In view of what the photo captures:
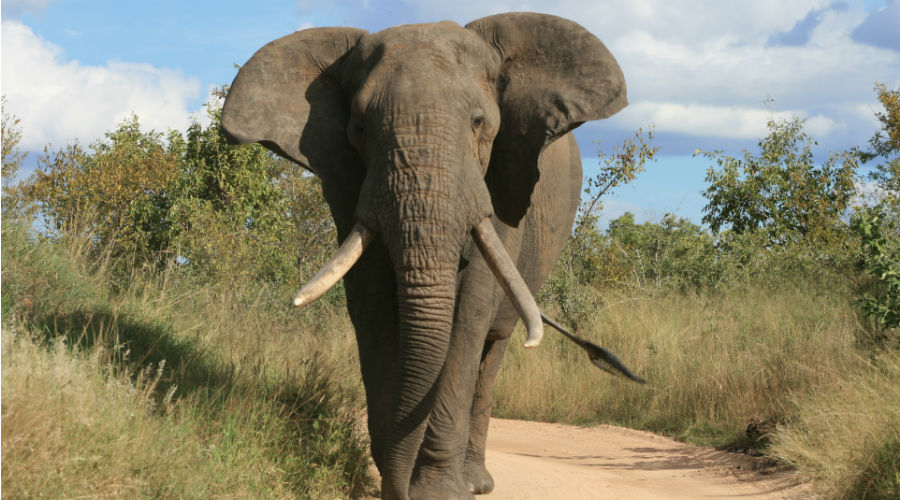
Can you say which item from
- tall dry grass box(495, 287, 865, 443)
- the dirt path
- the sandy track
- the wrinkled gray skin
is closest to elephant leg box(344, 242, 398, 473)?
the wrinkled gray skin

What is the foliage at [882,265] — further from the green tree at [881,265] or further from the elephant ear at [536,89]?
the elephant ear at [536,89]

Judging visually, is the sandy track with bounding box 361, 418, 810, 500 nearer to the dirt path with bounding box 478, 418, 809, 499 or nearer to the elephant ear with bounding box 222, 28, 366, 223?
the dirt path with bounding box 478, 418, 809, 499

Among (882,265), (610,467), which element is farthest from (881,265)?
(610,467)

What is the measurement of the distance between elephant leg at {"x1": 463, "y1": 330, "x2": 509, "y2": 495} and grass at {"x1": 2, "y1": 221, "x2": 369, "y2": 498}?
76cm

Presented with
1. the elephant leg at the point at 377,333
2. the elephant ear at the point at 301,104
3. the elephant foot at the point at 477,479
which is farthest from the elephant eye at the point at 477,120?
the elephant foot at the point at 477,479

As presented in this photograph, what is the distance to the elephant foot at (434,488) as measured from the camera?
5.71 m

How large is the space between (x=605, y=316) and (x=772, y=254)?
15.1ft

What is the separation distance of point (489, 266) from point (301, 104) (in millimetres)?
1438

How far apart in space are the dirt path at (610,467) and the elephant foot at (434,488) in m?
1.14

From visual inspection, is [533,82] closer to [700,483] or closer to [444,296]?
[444,296]

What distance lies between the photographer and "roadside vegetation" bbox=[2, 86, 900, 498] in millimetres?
5340

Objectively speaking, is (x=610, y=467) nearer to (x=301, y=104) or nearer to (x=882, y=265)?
(x=882, y=265)

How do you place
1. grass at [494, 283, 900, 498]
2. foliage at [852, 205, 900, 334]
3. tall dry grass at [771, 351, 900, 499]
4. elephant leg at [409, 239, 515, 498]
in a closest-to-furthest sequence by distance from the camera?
elephant leg at [409, 239, 515, 498]
tall dry grass at [771, 351, 900, 499]
grass at [494, 283, 900, 498]
foliage at [852, 205, 900, 334]

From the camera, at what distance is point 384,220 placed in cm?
487
